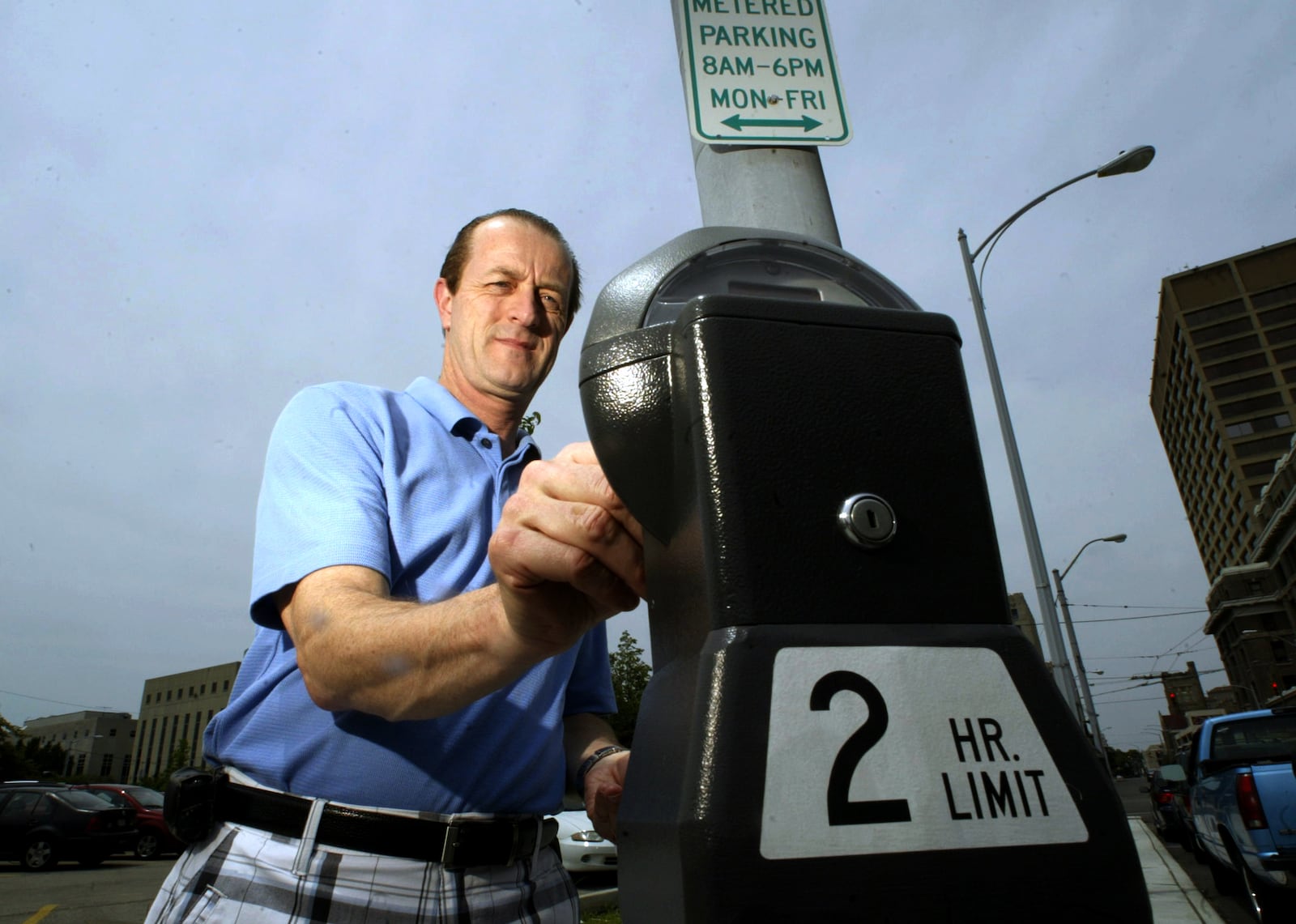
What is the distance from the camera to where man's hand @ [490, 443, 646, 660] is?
2.57 ft

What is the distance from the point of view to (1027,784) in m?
0.66

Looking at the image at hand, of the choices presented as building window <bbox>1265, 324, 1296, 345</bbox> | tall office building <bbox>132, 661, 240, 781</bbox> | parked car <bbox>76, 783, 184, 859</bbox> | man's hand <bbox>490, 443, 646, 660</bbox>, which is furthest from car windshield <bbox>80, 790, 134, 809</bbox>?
building window <bbox>1265, 324, 1296, 345</bbox>

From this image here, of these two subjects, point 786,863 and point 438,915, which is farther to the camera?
point 438,915

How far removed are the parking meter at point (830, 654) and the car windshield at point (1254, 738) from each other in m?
6.00

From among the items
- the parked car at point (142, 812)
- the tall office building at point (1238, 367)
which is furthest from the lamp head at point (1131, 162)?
Answer: the tall office building at point (1238, 367)

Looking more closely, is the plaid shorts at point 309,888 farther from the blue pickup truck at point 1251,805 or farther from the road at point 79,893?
the road at point 79,893

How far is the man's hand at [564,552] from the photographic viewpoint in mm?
783

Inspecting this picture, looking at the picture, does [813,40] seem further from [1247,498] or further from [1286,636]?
[1247,498]

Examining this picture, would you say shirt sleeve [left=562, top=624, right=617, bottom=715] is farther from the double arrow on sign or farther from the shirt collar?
the double arrow on sign

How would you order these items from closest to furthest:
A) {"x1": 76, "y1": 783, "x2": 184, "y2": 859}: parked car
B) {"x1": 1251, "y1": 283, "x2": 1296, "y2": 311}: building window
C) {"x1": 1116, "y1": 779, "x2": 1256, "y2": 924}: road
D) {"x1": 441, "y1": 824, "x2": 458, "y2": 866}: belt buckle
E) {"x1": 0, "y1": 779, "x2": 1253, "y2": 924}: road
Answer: {"x1": 441, "y1": 824, "x2": 458, "y2": 866}: belt buckle
{"x1": 1116, "y1": 779, "x2": 1256, "y2": 924}: road
{"x1": 0, "y1": 779, "x2": 1253, "y2": 924}: road
{"x1": 76, "y1": 783, "x2": 184, "y2": 859}: parked car
{"x1": 1251, "y1": 283, "x2": 1296, "y2": 311}: building window

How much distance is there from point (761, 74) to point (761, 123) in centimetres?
15

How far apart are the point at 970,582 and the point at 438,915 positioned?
0.85 meters

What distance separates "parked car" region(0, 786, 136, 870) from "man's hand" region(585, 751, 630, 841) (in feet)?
34.5

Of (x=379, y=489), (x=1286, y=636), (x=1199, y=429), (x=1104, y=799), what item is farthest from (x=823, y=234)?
(x=1199, y=429)
